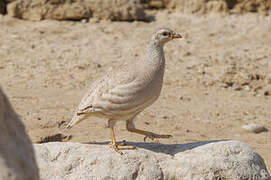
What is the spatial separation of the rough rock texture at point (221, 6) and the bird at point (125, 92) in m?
10.9

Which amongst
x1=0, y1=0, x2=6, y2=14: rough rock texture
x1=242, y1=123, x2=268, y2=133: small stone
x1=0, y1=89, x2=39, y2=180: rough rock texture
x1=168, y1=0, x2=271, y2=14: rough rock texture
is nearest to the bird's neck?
x1=0, y1=89, x2=39, y2=180: rough rock texture

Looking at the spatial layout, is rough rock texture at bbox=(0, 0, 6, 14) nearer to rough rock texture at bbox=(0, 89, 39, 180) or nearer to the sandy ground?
the sandy ground

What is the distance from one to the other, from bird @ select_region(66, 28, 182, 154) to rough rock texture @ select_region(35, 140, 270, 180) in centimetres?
22

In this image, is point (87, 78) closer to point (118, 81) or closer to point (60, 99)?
point (60, 99)

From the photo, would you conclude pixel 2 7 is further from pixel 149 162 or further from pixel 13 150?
pixel 13 150

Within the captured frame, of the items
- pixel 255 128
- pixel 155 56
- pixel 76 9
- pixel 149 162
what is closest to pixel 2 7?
pixel 76 9

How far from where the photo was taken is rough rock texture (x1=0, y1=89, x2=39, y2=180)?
289 centimetres

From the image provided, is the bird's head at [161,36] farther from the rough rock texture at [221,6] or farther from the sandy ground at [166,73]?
the rough rock texture at [221,6]

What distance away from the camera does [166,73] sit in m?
11.7

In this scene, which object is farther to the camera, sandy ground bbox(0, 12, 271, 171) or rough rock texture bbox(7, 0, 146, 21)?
rough rock texture bbox(7, 0, 146, 21)

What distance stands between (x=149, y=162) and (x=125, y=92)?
0.84 meters

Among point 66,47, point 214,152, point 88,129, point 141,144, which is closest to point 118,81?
point 141,144

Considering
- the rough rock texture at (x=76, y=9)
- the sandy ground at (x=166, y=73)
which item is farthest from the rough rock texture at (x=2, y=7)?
the sandy ground at (x=166, y=73)

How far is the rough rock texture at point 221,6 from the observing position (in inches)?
652
